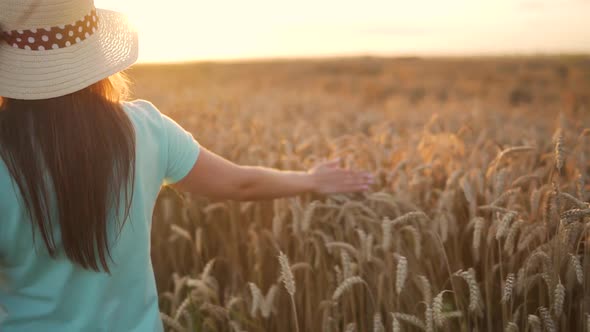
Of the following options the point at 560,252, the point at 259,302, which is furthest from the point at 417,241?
the point at 259,302

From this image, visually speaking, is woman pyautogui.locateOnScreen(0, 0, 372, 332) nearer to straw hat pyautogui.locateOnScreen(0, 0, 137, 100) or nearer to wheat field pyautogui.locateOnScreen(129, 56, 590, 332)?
straw hat pyautogui.locateOnScreen(0, 0, 137, 100)

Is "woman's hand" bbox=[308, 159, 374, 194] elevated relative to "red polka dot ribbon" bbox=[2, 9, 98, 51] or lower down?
lower down

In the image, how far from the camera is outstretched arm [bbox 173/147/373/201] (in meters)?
1.89

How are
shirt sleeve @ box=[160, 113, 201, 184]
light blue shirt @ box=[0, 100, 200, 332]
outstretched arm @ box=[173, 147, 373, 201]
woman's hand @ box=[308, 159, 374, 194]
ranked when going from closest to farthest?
1. light blue shirt @ box=[0, 100, 200, 332]
2. shirt sleeve @ box=[160, 113, 201, 184]
3. outstretched arm @ box=[173, 147, 373, 201]
4. woman's hand @ box=[308, 159, 374, 194]

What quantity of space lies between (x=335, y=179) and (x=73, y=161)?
1200mm

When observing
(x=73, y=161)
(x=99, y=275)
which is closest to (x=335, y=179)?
(x=99, y=275)

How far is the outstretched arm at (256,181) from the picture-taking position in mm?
1887

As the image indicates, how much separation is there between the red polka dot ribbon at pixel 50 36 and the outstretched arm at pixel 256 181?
545 millimetres

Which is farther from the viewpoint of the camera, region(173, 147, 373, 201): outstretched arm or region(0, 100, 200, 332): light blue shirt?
region(173, 147, 373, 201): outstretched arm

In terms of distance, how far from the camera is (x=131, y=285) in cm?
169

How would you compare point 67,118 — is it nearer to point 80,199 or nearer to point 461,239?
point 80,199

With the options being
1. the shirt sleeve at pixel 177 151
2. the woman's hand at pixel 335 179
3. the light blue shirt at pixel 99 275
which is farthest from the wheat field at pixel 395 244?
the shirt sleeve at pixel 177 151

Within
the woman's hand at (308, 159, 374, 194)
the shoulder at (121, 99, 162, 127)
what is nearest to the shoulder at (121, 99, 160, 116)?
the shoulder at (121, 99, 162, 127)

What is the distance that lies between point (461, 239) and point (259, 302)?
110 centimetres
